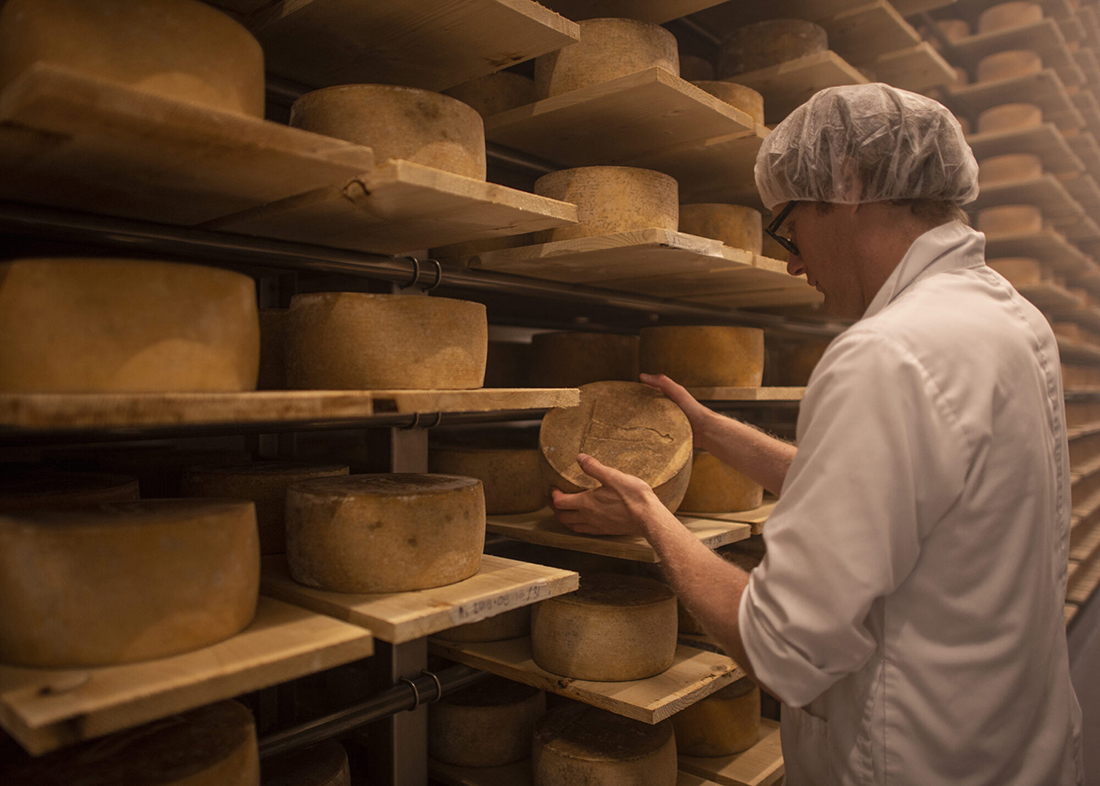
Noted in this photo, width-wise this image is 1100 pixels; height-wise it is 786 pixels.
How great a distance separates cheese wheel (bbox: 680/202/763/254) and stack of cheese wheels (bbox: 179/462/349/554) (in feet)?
4.27

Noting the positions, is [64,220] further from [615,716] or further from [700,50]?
[700,50]

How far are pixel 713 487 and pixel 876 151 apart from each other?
1181 millimetres

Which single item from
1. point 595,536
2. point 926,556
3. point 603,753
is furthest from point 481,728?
point 926,556

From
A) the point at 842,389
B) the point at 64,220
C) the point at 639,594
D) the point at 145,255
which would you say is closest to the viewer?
the point at 842,389

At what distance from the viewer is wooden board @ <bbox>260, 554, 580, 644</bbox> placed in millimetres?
1227

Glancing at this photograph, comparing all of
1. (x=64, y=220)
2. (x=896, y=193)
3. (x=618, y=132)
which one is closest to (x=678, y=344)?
(x=618, y=132)

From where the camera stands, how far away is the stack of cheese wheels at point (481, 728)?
2082 millimetres

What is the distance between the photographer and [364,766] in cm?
206

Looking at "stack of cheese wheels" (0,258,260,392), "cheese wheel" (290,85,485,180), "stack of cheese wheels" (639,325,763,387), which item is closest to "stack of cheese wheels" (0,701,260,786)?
"stack of cheese wheels" (0,258,260,392)

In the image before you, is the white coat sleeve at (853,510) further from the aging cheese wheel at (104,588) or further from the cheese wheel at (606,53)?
the cheese wheel at (606,53)

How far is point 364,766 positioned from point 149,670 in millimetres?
1245

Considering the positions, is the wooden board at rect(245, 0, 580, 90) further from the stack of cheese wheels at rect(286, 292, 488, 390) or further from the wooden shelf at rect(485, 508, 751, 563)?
the wooden shelf at rect(485, 508, 751, 563)

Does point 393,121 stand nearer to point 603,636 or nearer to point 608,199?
point 608,199

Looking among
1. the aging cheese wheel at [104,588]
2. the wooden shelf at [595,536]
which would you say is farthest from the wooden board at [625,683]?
the aging cheese wheel at [104,588]
